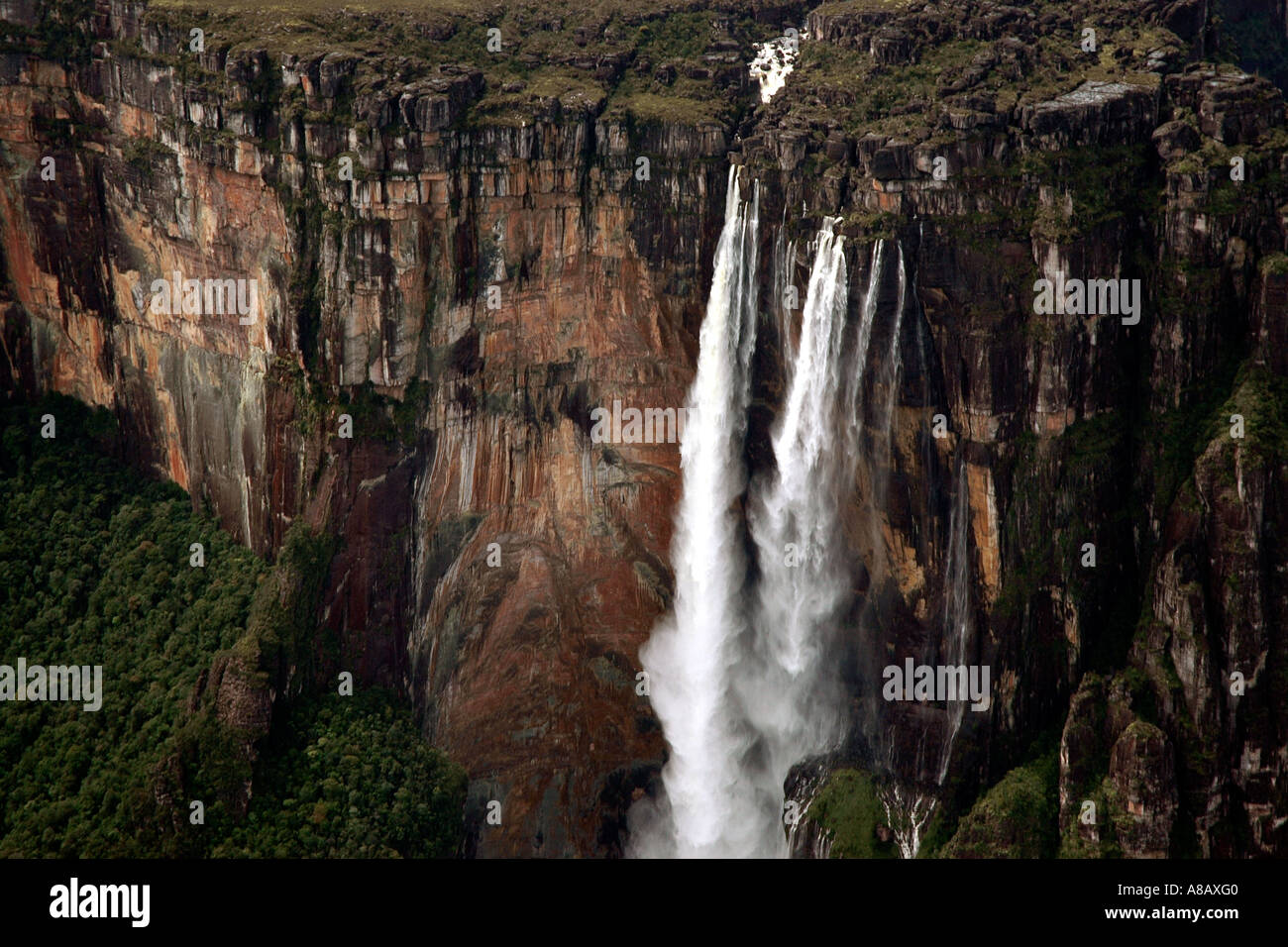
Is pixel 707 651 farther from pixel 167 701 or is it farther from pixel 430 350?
pixel 167 701

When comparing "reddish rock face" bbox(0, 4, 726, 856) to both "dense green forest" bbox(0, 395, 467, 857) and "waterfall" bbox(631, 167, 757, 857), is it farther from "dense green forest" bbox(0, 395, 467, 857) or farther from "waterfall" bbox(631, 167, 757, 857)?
"dense green forest" bbox(0, 395, 467, 857)

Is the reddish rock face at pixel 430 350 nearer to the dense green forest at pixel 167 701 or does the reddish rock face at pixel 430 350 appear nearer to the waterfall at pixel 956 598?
the dense green forest at pixel 167 701

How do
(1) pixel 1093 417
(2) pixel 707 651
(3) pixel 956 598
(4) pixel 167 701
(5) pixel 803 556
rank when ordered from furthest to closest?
(2) pixel 707 651 → (5) pixel 803 556 → (4) pixel 167 701 → (3) pixel 956 598 → (1) pixel 1093 417

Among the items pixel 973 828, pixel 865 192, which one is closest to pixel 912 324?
pixel 865 192

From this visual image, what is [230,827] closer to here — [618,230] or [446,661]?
[446,661]

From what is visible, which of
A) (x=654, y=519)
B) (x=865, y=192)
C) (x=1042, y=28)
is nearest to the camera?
(x=865, y=192)

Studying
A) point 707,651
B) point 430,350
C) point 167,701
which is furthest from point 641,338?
point 167,701

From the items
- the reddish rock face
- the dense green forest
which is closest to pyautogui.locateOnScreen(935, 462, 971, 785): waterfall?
the reddish rock face
